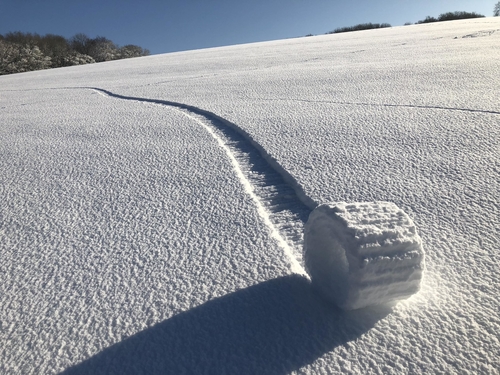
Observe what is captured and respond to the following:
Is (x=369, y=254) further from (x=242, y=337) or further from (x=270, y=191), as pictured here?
(x=270, y=191)

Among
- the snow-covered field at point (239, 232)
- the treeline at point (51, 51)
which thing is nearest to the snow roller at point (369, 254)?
the snow-covered field at point (239, 232)

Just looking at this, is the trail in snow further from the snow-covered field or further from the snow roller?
the snow roller

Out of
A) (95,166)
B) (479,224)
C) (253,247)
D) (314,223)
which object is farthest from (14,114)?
(479,224)

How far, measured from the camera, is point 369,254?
0.92m

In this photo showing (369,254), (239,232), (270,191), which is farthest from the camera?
(270,191)

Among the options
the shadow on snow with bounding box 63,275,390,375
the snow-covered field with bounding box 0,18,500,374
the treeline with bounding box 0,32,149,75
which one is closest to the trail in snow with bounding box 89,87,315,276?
the snow-covered field with bounding box 0,18,500,374

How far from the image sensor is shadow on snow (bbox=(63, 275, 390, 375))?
882mm

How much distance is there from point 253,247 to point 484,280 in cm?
64

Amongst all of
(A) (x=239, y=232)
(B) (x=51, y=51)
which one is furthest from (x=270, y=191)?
(B) (x=51, y=51)

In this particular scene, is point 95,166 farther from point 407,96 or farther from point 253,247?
point 407,96

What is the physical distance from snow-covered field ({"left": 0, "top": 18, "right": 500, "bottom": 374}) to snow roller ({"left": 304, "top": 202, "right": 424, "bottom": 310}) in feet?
0.19

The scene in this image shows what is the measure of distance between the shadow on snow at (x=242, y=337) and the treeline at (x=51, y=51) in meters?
16.8

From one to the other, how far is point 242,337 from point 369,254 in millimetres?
351

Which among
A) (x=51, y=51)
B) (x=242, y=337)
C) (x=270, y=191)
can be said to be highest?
(x=51, y=51)
